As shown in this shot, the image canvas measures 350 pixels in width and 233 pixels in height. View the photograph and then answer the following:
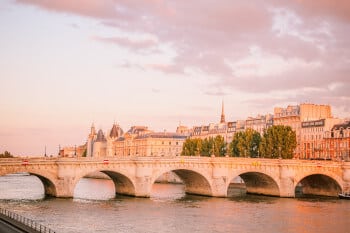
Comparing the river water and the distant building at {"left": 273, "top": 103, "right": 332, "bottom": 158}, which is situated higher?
the distant building at {"left": 273, "top": 103, "right": 332, "bottom": 158}

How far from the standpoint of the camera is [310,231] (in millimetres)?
50656

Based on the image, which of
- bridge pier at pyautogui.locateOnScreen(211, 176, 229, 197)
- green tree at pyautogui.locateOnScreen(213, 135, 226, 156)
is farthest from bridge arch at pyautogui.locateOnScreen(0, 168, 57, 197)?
green tree at pyautogui.locateOnScreen(213, 135, 226, 156)

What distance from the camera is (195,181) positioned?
275 feet

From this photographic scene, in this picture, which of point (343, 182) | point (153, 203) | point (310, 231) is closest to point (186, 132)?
point (343, 182)

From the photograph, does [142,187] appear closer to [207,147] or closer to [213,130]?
[207,147]

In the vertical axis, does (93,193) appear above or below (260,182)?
below

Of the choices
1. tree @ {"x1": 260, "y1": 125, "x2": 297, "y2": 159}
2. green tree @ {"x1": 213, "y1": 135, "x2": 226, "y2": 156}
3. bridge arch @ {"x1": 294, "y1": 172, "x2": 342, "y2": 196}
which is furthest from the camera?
green tree @ {"x1": 213, "y1": 135, "x2": 226, "y2": 156}

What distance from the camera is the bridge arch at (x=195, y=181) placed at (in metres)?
78.6

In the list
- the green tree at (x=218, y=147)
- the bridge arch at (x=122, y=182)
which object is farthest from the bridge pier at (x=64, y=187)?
the green tree at (x=218, y=147)

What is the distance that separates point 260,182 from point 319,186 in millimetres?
9709

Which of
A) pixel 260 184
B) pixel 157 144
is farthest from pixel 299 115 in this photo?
pixel 157 144

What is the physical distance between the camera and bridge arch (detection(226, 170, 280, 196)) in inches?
3222

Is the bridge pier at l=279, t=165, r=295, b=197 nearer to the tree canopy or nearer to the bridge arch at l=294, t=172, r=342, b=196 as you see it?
the bridge arch at l=294, t=172, r=342, b=196

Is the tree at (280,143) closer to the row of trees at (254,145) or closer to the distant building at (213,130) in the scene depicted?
the row of trees at (254,145)
